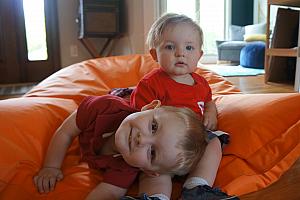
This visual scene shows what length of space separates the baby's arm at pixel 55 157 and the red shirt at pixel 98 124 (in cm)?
3

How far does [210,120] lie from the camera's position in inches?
35.8

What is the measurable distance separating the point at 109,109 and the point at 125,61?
0.71 metres

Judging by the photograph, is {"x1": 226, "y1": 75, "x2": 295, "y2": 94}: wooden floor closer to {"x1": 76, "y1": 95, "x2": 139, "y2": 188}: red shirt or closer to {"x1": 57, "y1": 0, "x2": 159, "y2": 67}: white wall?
{"x1": 57, "y1": 0, "x2": 159, "y2": 67}: white wall

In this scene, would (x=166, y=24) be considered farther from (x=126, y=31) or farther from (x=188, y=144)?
(x=126, y=31)

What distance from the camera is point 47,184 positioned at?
0.76 meters

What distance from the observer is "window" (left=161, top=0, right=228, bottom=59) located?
5.06m

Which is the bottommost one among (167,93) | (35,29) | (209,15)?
(167,93)

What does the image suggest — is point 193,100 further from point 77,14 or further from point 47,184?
point 77,14

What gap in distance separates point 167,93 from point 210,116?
141 mm

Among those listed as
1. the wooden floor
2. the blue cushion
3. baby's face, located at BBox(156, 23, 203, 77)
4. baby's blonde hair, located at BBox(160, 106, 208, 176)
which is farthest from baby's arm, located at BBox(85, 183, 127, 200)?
the blue cushion

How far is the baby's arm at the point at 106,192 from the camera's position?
2.25 ft

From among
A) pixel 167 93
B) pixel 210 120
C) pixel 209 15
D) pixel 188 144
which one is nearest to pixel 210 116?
pixel 210 120

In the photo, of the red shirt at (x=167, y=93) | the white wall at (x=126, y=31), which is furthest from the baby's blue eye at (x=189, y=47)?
the white wall at (x=126, y=31)

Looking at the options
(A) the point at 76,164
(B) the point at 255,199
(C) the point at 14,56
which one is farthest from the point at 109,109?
(C) the point at 14,56
